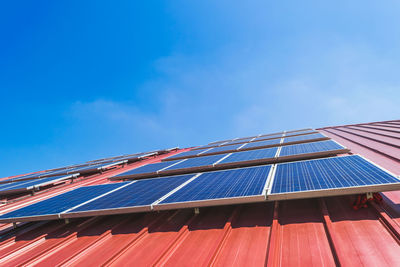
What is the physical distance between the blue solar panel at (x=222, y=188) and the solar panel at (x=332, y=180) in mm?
391

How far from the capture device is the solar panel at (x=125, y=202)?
4.48 metres

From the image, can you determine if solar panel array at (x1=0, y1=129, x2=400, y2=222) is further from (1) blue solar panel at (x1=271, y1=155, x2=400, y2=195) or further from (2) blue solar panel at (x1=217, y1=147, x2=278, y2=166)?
(2) blue solar panel at (x1=217, y1=147, x2=278, y2=166)

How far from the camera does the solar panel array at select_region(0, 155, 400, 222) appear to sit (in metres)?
3.59

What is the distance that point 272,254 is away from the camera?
9.45 feet

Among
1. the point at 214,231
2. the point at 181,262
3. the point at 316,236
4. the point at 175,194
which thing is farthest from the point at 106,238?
the point at 316,236

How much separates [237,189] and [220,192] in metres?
0.40

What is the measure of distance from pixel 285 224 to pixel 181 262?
2096 millimetres

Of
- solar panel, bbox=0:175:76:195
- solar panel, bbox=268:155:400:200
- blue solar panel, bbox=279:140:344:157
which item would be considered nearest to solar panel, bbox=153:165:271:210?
solar panel, bbox=268:155:400:200

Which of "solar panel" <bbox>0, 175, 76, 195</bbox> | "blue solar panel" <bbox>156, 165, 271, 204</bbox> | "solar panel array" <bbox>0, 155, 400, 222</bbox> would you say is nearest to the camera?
"solar panel array" <bbox>0, 155, 400, 222</bbox>

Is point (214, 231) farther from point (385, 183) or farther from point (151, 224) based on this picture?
point (385, 183)

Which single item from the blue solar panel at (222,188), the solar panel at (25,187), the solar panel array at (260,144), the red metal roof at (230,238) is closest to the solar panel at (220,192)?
the blue solar panel at (222,188)

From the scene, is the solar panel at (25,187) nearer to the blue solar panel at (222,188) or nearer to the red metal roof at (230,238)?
the red metal roof at (230,238)

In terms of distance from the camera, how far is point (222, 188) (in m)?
4.63

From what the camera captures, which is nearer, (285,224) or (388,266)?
(388,266)
